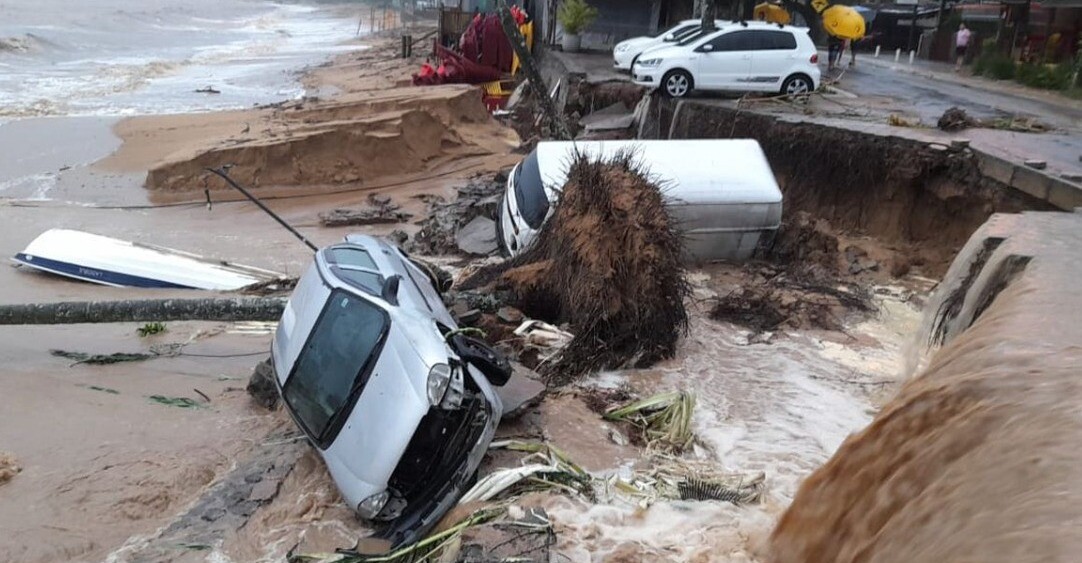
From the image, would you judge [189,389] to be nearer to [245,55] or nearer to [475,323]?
[475,323]

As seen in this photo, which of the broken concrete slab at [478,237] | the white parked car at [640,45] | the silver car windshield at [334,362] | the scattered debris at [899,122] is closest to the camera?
the silver car windshield at [334,362]

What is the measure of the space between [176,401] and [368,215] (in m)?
7.81

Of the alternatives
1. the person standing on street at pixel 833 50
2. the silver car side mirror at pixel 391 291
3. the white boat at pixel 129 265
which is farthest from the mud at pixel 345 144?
the silver car side mirror at pixel 391 291

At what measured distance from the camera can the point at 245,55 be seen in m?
44.2

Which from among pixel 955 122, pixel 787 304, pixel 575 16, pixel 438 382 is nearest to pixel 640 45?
pixel 575 16

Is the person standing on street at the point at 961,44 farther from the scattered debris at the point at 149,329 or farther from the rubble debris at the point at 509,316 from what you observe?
the scattered debris at the point at 149,329

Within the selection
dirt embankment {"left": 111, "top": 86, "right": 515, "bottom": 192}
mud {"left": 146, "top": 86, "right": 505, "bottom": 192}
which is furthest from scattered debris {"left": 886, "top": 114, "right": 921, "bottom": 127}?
mud {"left": 146, "top": 86, "right": 505, "bottom": 192}

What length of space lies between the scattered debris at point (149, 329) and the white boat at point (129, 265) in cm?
136

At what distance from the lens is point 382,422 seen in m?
5.50

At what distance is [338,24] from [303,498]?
6819 centimetres

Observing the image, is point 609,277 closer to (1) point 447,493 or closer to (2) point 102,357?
(1) point 447,493

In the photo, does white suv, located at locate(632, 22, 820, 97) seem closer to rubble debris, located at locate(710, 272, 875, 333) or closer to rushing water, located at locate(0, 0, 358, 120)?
rubble debris, located at locate(710, 272, 875, 333)

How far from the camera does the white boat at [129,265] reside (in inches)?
465

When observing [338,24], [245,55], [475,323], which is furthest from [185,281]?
[338,24]
